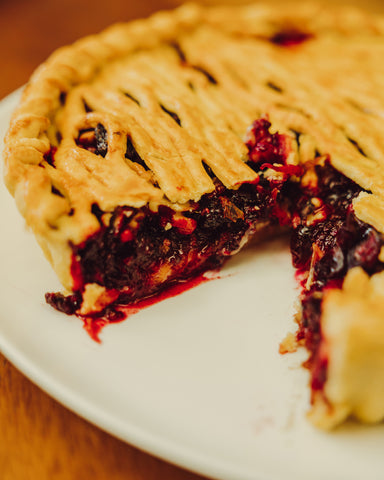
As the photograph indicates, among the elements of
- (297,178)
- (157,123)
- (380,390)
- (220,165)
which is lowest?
(380,390)

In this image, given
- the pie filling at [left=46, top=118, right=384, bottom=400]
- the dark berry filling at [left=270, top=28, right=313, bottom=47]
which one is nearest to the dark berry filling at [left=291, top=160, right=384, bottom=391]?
the pie filling at [left=46, top=118, right=384, bottom=400]

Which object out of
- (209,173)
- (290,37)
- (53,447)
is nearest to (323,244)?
(209,173)

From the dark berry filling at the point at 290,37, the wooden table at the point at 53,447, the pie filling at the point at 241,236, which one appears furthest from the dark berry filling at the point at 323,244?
the dark berry filling at the point at 290,37

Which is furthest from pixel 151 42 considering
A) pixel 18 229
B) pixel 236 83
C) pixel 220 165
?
pixel 18 229

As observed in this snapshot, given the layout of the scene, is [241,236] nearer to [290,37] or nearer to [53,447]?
[53,447]

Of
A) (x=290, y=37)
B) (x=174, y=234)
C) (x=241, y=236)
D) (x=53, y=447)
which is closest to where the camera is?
(x=53, y=447)

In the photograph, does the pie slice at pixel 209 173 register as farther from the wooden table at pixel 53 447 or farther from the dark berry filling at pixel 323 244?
the wooden table at pixel 53 447

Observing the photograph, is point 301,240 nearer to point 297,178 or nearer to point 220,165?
point 297,178
